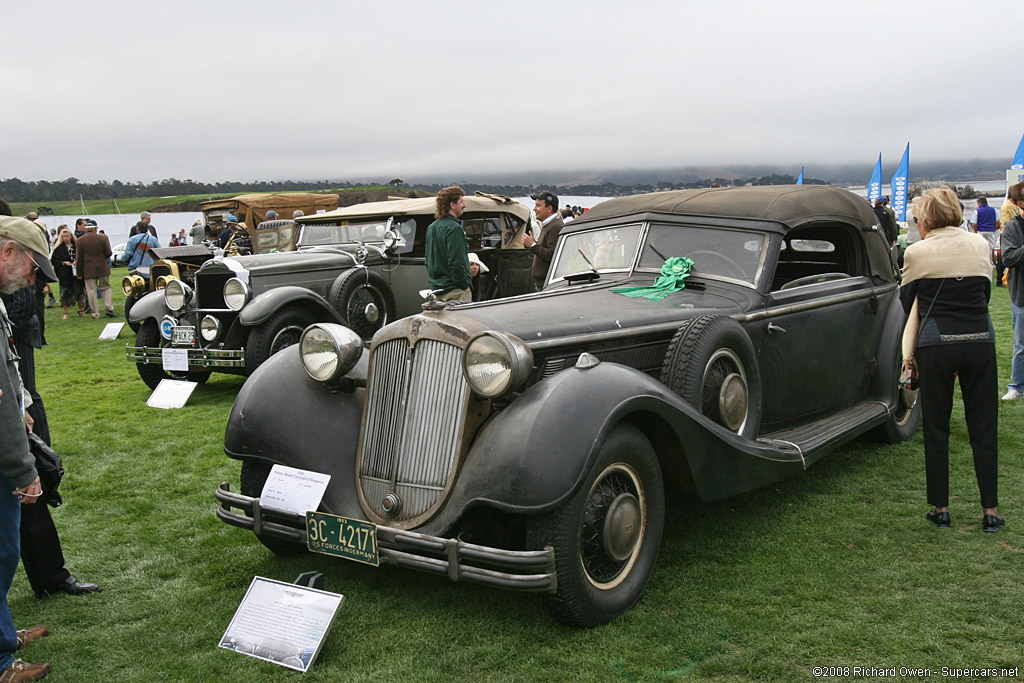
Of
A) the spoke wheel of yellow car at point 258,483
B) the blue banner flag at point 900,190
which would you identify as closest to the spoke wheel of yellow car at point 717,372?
the spoke wheel of yellow car at point 258,483

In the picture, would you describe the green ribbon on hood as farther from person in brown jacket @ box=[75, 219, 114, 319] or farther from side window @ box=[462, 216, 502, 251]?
person in brown jacket @ box=[75, 219, 114, 319]

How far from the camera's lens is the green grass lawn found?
3.03 m

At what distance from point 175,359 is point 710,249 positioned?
18.3ft

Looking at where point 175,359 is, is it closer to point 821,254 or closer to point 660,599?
point 660,599

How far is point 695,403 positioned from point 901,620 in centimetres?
129

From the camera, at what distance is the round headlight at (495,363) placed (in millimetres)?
3271

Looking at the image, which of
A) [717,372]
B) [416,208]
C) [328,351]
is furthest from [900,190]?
[328,351]

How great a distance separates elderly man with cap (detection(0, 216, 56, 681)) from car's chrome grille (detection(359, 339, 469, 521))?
1368 mm

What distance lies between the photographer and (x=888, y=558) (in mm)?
3902

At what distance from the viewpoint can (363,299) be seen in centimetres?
932

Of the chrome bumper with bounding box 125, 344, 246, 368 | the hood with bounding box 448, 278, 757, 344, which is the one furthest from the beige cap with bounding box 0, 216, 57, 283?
the chrome bumper with bounding box 125, 344, 246, 368

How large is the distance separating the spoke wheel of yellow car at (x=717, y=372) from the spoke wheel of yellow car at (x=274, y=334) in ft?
15.6

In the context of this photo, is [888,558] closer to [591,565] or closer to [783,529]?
[783,529]

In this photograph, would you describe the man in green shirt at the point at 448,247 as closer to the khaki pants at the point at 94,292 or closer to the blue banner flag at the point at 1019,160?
the khaki pants at the point at 94,292
